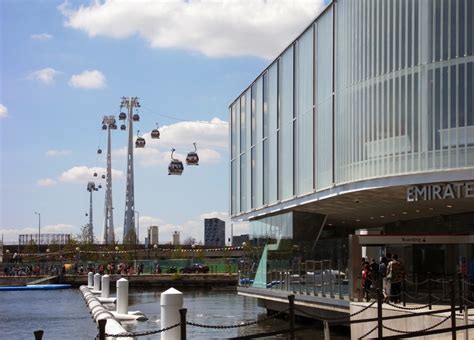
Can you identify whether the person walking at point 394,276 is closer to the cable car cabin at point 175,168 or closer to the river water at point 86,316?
the river water at point 86,316

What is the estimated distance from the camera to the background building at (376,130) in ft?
97.3

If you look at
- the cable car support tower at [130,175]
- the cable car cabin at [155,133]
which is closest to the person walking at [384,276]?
the cable car cabin at [155,133]

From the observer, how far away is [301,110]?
42000mm

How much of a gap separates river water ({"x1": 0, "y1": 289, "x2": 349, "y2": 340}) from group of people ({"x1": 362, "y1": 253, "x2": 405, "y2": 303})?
3.84 meters

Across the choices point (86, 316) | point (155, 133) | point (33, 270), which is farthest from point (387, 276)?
point (33, 270)

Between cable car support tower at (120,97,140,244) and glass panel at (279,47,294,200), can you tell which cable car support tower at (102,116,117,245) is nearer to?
cable car support tower at (120,97,140,244)

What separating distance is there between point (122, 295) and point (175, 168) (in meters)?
29.7

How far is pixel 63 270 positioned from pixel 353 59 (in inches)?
2412

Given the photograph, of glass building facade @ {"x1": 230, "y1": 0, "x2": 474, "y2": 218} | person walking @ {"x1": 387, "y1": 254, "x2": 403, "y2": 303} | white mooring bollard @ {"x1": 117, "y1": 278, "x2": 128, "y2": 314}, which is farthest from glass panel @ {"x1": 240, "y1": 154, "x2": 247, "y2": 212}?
person walking @ {"x1": 387, "y1": 254, "x2": 403, "y2": 303}

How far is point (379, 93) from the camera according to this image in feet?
107

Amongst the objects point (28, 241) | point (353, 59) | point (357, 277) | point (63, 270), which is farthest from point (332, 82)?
point (28, 241)

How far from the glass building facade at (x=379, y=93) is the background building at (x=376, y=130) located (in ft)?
0.13

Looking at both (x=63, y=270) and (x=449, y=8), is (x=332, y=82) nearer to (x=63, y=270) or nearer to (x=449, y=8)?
(x=449, y=8)

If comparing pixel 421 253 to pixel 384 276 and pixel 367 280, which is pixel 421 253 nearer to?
pixel 367 280
